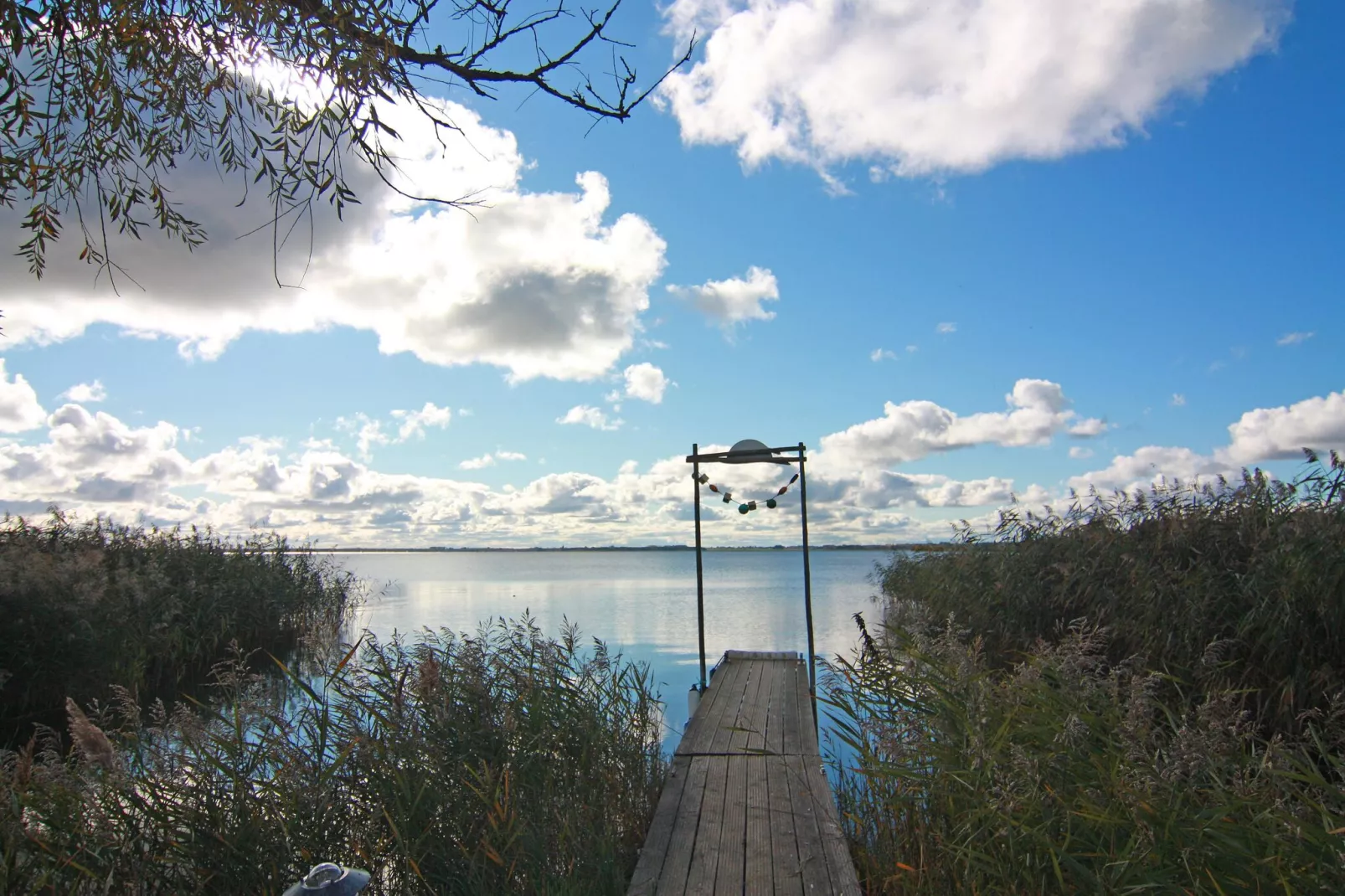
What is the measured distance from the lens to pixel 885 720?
207 inches

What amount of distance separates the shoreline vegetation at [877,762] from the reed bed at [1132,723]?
24 millimetres

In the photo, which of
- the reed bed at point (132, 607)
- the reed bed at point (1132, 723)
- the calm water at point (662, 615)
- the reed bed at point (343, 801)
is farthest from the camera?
the calm water at point (662, 615)

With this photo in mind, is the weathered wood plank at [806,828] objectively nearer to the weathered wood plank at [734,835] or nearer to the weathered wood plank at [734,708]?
the weathered wood plank at [734,835]

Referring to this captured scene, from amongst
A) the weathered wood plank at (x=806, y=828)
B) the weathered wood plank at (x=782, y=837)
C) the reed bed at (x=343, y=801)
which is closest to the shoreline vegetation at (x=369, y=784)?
the reed bed at (x=343, y=801)

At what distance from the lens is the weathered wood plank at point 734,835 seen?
4.10m

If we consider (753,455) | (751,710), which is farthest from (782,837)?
(753,455)

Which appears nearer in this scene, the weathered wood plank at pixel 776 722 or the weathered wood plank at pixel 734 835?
the weathered wood plank at pixel 734 835

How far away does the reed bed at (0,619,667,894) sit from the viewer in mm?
3707

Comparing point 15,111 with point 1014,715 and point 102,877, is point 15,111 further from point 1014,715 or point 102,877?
point 1014,715

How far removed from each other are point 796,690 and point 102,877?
708 centimetres

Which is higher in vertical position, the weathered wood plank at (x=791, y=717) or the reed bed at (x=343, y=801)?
the reed bed at (x=343, y=801)

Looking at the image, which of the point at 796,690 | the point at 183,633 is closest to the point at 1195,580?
the point at 796,690

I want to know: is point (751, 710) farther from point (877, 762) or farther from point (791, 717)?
point (877, 762)

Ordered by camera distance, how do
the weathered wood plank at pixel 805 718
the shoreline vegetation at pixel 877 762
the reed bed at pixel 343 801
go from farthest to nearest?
the weathered wood plank at pixel 805 718
the reed bed at pixel 343 801
the shoreline vegetation at pixel 877 762
